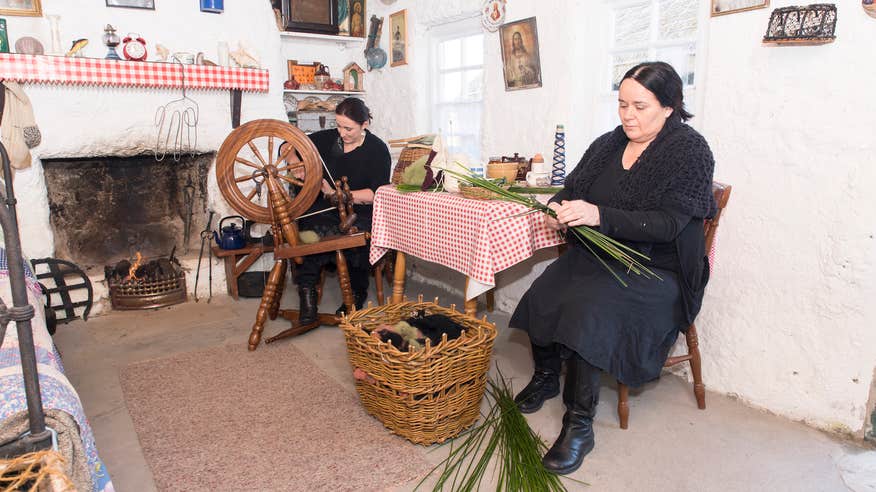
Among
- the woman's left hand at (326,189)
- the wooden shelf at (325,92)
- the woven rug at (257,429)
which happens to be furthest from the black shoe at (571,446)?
the wooden shelf at (325,92)

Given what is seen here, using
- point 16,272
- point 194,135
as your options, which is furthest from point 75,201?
point 16,272

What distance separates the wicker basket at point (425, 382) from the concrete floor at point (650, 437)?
5.3 inches

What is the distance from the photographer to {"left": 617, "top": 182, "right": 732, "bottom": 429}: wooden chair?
2141mm

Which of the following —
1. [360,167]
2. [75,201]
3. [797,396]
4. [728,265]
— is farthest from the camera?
[75,201]

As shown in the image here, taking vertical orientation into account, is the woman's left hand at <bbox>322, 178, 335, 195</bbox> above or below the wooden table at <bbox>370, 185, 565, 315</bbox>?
above

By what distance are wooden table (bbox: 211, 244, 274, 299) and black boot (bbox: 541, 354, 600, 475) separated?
7.82 feet

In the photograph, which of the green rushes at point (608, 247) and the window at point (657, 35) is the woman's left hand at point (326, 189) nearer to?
the green rushes at point (608, 247)

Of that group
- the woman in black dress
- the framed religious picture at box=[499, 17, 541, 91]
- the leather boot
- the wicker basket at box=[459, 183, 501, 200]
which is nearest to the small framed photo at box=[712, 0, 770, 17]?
the woman in black dress

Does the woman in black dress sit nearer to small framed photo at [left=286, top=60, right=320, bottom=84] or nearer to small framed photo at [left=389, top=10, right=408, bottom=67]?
small framed photo at [left=389, top=10, right=408, bottom=67]

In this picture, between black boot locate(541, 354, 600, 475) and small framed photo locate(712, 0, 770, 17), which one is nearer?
black boot locate(541, 354, 600, 475)

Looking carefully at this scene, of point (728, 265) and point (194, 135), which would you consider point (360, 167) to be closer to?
point (194, 135)

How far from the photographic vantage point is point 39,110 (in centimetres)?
328

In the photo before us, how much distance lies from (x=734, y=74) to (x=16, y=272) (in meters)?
2.36

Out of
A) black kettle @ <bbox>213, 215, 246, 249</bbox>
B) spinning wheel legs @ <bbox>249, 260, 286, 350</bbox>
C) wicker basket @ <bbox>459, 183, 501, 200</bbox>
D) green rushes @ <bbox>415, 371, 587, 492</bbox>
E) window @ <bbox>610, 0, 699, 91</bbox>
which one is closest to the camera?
green rushes @ <bbox>415, 371, 587, 492</bbox>
